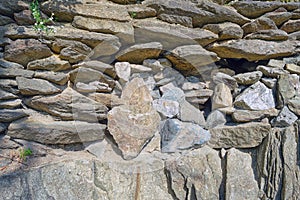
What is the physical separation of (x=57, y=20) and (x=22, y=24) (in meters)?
0.26

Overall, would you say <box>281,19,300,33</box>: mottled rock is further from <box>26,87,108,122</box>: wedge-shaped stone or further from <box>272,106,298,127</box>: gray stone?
<box>26,87,108,122</box>: wedge-shaped stone

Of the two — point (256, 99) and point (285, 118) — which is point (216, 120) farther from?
point (285, 118)

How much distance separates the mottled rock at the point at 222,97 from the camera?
2094 millimetres

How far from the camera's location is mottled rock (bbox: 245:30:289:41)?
82.3 inches

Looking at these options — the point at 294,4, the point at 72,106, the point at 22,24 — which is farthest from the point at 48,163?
the point at 294,4

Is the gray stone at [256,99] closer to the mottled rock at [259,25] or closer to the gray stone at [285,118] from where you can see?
the gray stone at [285,118]

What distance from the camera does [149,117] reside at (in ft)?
6.65

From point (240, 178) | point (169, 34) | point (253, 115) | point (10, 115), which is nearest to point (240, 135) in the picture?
point (253, 115)

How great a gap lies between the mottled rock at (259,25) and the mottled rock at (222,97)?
Answer: 57cm

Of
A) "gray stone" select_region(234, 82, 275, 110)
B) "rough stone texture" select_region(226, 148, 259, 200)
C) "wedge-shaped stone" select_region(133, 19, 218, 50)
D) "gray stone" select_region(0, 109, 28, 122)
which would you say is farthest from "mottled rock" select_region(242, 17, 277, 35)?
"gray stone" select_region(0, 109, 28, 122)

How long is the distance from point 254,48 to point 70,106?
5.49ft

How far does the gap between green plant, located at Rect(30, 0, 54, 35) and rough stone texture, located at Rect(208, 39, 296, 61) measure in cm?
138

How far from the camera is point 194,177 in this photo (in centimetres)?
188

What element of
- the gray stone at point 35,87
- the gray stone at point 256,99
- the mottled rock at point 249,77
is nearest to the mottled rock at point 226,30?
the mottled rock at point 249,77
